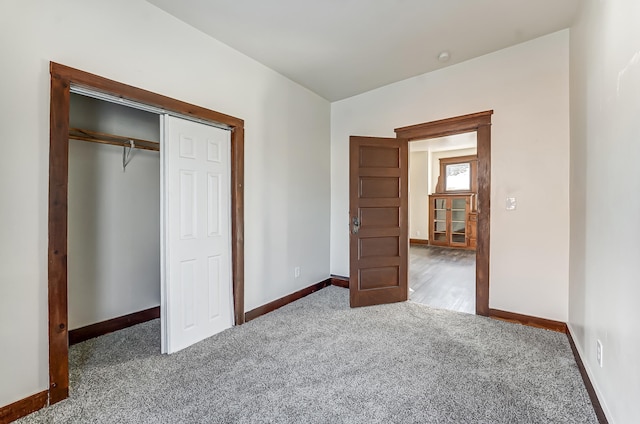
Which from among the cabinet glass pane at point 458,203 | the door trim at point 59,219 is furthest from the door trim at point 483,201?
the cabinet glass pane at point 458,203

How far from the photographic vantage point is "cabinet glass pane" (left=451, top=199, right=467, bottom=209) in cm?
740

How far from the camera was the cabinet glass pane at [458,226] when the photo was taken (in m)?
7.43

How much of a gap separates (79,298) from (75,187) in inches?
38.6

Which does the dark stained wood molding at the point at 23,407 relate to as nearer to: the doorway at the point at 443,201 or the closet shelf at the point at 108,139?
the closet shelf at the point at 108,139

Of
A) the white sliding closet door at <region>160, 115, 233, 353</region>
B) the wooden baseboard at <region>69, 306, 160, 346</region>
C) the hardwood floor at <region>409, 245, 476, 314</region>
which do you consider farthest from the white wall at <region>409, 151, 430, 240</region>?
the wooden baseboard at <region>69, 306, 160, 346</region>

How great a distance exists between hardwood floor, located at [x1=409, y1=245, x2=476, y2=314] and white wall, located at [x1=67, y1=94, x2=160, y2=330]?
315cm

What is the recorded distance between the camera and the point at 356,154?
10.6 ft

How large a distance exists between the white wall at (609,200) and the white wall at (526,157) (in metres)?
0.39

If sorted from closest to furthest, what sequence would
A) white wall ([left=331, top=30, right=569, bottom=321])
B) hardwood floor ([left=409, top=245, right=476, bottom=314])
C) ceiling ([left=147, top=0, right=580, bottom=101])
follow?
ceiling ([left=147, top=0, right=580, bottom=101]) < white wall ([left=331, top=30, right=569, bottom=321]) < hardwood floor ([left=409, top=245, right=476, bottom=314])

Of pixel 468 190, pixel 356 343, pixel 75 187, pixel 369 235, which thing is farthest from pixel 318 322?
pixel 468 190

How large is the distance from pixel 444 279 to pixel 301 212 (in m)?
2.56

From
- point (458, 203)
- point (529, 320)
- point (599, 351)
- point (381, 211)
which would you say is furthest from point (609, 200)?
point (458, 203)

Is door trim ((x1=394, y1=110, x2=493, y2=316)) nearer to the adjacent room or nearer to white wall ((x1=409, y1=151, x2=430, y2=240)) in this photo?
the adjacent room

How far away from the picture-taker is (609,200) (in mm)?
1463
